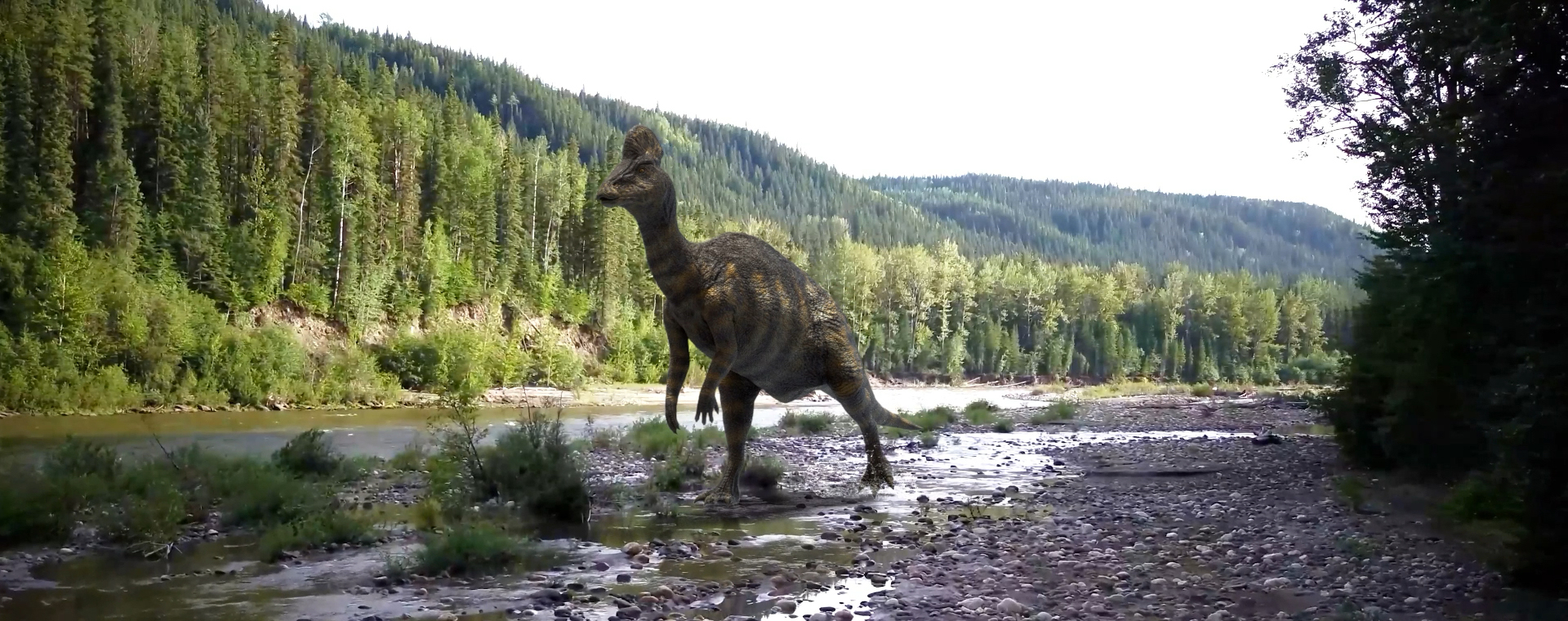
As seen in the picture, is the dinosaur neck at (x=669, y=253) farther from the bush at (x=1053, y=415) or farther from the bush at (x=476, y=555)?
the bush at (x=1053, y=415)

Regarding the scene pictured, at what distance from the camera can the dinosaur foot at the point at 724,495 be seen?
450 inches

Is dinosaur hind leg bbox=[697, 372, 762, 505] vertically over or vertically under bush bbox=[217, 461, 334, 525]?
over

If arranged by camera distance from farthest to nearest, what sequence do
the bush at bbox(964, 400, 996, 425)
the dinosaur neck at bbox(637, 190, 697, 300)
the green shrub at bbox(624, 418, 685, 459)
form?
the bush at bbox(964, 400, 996, 425) < the green shrub at bbox(624, 418, 685, 459) < the dinosaur neck at bbox(637, 190, 697, 300)

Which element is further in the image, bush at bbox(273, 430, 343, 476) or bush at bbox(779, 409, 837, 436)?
bush at bbox(779, 409, 837, 436)

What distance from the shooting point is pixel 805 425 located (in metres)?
25.0

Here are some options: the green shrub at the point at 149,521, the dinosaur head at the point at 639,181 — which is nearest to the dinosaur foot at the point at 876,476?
the dinosaur head at the point at 639,181

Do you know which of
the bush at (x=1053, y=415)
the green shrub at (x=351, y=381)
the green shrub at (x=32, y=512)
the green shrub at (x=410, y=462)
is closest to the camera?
the green shrub at (x=32, y=512)

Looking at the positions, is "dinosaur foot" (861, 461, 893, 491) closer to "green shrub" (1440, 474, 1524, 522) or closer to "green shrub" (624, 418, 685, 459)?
"green shrub" (624, 418, 685, 459)

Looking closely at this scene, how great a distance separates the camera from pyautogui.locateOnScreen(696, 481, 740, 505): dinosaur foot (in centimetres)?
1144

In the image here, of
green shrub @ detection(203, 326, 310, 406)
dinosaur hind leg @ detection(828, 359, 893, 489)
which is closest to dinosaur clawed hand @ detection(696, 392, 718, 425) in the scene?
dinosaur hind leg @ detection(828, 359, 893, 489)

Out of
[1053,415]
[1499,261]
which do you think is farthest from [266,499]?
[1053,415]

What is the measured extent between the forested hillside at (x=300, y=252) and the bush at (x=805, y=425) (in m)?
12.0

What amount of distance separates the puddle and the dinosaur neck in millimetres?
2452

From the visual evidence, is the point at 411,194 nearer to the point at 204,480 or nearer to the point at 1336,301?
the point at 204,480
